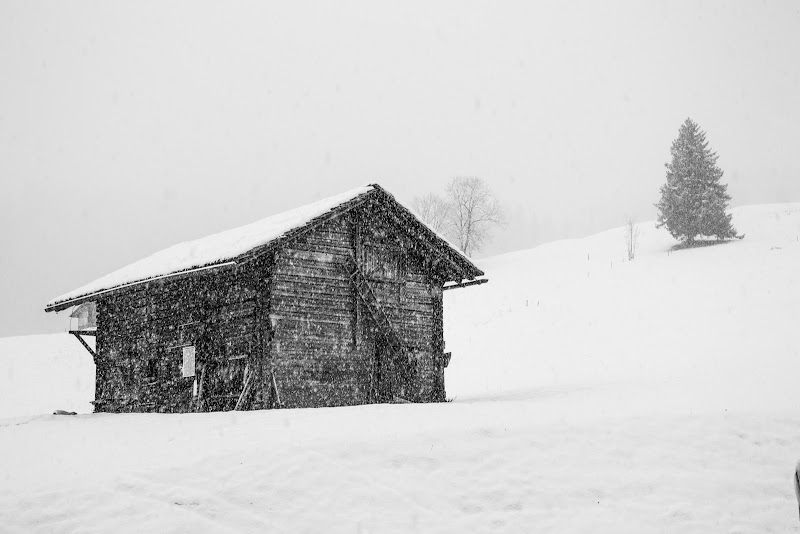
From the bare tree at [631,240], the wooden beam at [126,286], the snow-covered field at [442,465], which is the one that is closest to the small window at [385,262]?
the wooden beam at [126,286]

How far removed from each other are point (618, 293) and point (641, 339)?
997cm

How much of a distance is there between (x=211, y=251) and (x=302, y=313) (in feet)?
11.7

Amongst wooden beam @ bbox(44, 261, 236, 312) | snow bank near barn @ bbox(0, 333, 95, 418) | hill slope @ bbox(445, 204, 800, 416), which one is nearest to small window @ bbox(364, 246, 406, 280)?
wooden beam @ bbox(44, 261, 236, 312)

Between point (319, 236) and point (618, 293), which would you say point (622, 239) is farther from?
point (319, 236)

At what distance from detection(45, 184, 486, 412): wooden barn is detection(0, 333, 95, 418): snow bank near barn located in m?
15.0

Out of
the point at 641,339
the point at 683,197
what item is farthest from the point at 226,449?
the point at 683,197

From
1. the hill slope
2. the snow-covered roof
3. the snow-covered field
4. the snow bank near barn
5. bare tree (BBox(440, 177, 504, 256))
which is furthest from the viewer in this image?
bare tree (BBox(440, 177, 504, 256))

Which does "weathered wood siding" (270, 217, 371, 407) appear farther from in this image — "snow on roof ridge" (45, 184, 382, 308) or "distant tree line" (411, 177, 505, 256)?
"distant tree line" (411, 177, 505, 256)

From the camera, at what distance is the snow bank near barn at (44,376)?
40406 mm

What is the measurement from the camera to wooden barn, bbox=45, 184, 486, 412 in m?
19.4

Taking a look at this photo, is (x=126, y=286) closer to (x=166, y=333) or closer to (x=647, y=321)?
(x=166, y=333)

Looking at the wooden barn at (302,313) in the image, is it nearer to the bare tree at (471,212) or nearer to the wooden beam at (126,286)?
the wooden beam at (126,286)

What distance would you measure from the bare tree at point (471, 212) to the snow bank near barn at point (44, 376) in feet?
111

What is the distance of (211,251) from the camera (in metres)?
21.5
